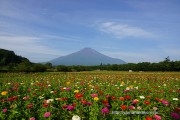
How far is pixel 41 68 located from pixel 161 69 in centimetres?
3058

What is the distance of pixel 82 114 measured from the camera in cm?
447

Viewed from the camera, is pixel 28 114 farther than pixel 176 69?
No

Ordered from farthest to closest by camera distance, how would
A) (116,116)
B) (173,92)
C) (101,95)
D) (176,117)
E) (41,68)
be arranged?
(41,68), (173,92), (101,95), (116,116), (176,117)

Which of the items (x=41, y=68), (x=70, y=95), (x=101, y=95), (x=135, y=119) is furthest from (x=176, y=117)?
(x=41, y=68)

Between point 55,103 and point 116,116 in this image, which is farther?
point 55,103

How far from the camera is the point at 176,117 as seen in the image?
156 inches

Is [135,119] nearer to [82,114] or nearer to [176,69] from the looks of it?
[82,114]

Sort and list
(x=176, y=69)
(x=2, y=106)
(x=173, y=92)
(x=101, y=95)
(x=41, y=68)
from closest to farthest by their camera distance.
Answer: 1. (x=2, y=106)
2. (x=101, y=95)
3. (x=173, y=92)
4. (x=41, y=68)
5. (x=176, y=69)

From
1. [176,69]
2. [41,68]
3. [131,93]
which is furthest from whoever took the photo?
[176,69]

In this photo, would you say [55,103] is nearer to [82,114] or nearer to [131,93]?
[82,114]

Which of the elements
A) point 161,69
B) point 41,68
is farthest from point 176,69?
point 41,68

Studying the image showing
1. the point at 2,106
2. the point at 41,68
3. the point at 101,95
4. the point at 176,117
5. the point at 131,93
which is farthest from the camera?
the point at 41,68

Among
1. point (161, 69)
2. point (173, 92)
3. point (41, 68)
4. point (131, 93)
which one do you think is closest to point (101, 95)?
point (131, 93)

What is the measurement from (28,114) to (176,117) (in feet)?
8.46
